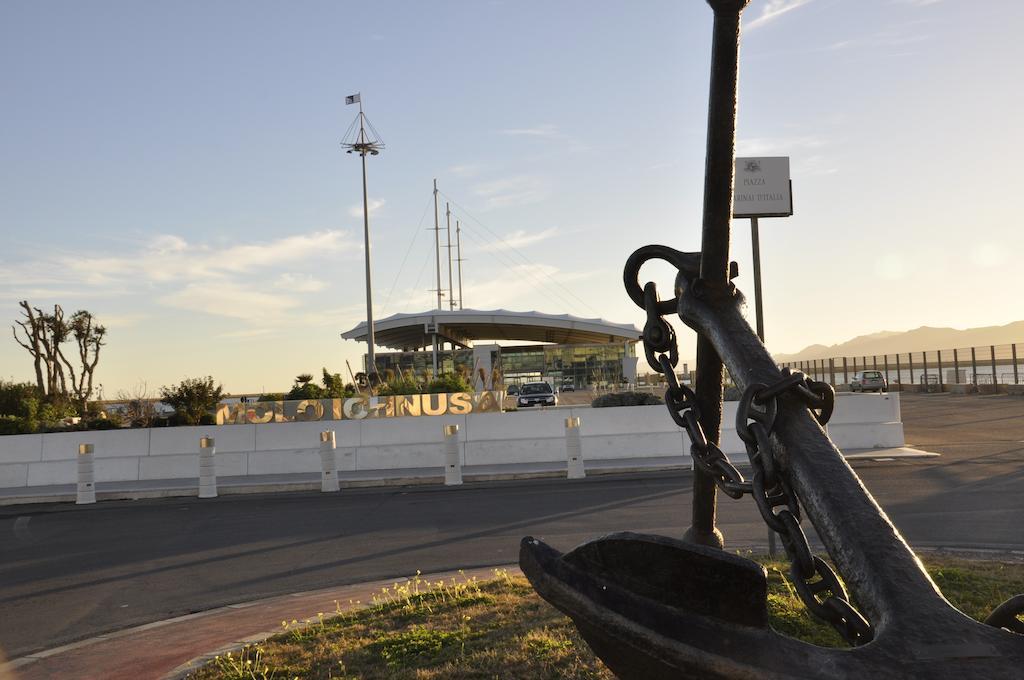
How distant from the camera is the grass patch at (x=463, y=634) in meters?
4.94

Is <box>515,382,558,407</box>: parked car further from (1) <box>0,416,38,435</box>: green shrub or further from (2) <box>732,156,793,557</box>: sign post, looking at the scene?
(2) <box>732,156,793,557</box>: sign post

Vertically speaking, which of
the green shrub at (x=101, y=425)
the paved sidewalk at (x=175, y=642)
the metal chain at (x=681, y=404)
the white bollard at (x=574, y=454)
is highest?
the metal chain at (x=681, y=404)

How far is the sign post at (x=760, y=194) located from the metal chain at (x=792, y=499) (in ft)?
20.5

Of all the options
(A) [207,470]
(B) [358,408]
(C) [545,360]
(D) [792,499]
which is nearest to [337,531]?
(A) [207,470]

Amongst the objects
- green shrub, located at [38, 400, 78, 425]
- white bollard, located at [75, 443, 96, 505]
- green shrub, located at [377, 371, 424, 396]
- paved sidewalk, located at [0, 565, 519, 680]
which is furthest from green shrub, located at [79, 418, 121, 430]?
paved sidewalk, located at [0, 565, 519, 680]

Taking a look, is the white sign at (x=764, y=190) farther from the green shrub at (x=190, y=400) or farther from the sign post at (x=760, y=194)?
the green shrub at (x=190, y=400)

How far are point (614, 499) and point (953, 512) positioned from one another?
171 inches

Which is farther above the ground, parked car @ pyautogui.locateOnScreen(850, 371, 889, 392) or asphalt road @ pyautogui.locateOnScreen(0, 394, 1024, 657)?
parked car @ pyautogui.locateOnScreen(850, 371, 889, 392)

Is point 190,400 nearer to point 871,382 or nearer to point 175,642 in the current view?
point 175,642

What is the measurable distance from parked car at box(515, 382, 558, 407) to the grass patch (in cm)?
3191

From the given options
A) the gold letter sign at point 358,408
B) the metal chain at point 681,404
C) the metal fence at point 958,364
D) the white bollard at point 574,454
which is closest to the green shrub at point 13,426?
the gold letter sign at point 358,408

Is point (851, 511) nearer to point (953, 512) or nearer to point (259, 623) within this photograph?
point (259, 623)

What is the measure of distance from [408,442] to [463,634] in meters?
12.9

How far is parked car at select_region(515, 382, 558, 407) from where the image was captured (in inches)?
1554
